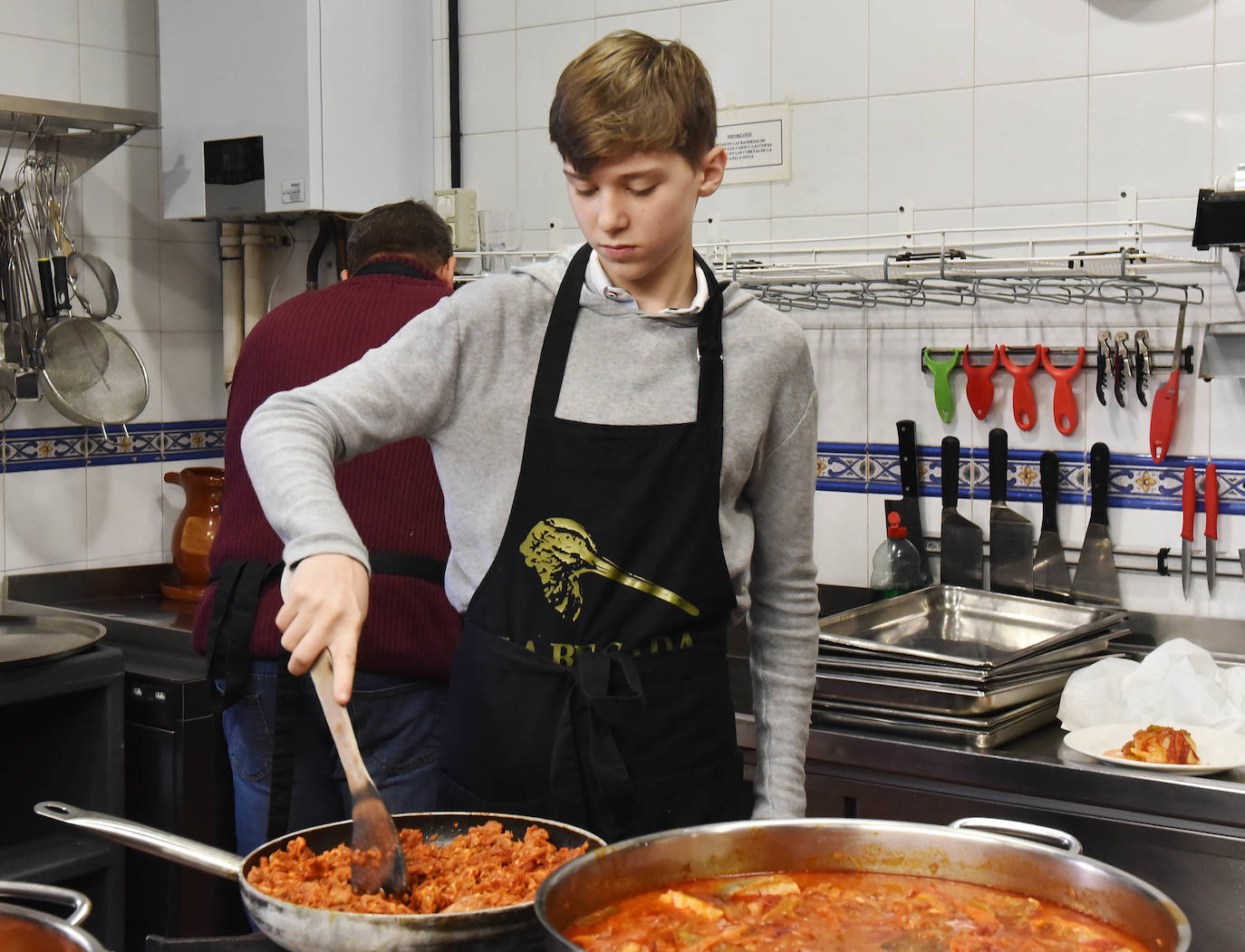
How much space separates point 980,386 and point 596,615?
1536mm

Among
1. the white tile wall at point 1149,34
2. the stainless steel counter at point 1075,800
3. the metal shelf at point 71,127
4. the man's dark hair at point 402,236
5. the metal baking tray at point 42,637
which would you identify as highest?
the white tile wall at point 1149,34

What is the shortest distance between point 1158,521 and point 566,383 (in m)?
1.60

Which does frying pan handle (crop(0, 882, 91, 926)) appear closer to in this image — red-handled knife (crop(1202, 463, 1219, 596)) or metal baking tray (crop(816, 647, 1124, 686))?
metal baking tray (crop(816, 647, 1124, 686))

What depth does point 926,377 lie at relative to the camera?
108 inches

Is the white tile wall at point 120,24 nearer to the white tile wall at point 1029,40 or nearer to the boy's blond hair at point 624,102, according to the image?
the white tile wall at point 1029,40

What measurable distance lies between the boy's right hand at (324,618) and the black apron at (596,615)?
1.24 ft

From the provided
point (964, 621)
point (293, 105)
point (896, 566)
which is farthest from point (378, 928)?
point (293, 105)

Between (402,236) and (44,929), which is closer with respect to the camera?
(44,929)

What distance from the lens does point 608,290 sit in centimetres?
140

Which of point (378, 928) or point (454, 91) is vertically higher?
point (454, 91)

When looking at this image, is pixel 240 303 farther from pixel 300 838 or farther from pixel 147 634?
pixel 300 838

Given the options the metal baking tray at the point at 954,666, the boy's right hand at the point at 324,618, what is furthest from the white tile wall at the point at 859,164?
the boy's right hand at the point at 324,618

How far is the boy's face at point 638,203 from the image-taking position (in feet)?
4.24

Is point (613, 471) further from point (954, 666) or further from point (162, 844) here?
point (954, 666)
